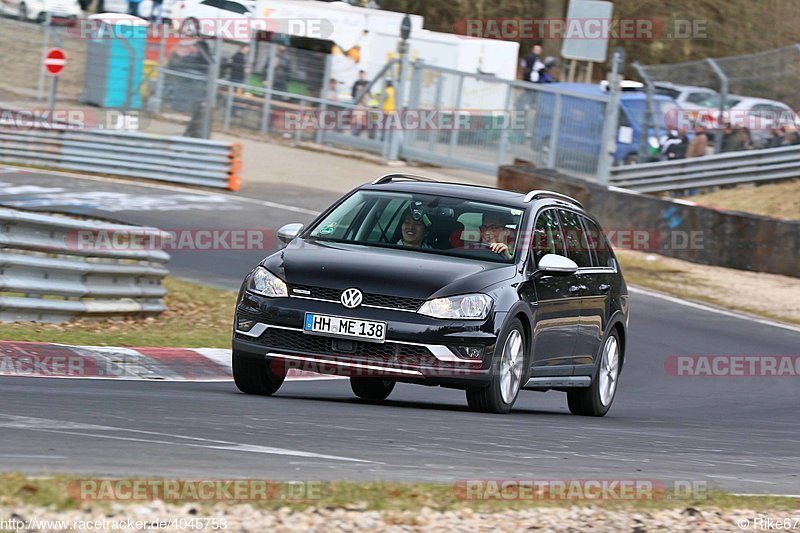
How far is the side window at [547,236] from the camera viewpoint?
10266mm

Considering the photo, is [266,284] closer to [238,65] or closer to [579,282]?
[579,282]

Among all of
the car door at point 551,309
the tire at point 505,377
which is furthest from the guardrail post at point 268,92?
the tire at point 505,377

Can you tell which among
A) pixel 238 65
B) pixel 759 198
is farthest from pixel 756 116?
pixel 238 65

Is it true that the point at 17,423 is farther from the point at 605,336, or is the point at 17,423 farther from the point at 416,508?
the point at 605,336

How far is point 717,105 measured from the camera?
28719 millimetres

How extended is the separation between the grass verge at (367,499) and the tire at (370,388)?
13.7 feet

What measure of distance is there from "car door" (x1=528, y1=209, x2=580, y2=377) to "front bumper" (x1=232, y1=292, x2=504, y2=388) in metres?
0.88

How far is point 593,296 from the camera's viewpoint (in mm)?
11109

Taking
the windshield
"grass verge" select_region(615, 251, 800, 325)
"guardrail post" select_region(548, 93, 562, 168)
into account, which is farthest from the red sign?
the windshield

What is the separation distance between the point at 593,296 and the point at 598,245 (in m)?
0.64

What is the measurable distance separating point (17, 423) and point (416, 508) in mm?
2127

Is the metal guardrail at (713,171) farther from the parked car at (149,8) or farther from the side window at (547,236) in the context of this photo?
the side window at (547,236)

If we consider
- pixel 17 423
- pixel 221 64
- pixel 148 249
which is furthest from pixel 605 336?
pixel 221 64

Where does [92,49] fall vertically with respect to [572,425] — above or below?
above
